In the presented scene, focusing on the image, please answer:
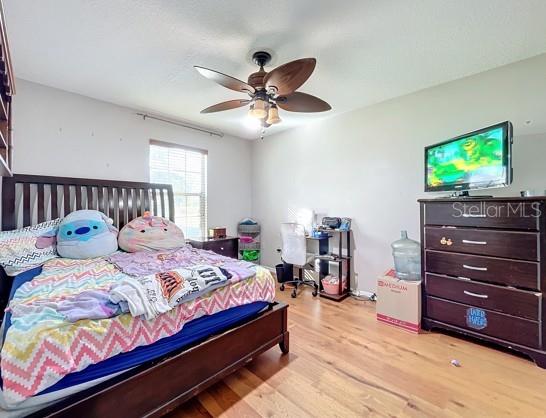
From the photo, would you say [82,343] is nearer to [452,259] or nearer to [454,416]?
[454,416]

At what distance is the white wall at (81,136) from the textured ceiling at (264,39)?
208mm

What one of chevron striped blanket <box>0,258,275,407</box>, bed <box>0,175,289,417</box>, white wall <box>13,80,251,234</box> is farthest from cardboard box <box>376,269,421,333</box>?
white wall <box>13,80,251,234</box>

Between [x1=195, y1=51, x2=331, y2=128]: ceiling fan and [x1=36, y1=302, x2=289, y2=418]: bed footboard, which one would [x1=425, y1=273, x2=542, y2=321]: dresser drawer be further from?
[x1=195, y1=51, x2=331, y2=128]: ceiling fan

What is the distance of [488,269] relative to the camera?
6.76 ft

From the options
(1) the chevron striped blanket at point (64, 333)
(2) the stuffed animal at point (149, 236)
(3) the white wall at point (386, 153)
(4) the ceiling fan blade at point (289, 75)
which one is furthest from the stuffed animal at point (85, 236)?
(3) the white wall at point (386, 153)

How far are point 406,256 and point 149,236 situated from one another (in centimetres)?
290

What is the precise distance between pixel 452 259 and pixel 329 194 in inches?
68.2

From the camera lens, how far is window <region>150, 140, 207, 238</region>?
140 inches

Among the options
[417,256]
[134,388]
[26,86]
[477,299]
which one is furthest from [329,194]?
[26,86]

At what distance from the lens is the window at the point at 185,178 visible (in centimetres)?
355

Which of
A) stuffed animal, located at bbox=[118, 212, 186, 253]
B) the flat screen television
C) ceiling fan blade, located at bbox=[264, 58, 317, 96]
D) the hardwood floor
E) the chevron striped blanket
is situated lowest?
the hardwood floor

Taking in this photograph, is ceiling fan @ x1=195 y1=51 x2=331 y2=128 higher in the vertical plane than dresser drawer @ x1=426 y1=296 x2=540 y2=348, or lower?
higher

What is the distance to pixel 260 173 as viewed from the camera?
463cm

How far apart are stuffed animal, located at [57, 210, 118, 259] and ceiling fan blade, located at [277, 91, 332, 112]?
2188 millimetres
